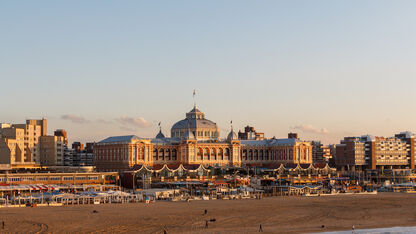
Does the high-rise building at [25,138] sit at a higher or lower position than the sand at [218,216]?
higher

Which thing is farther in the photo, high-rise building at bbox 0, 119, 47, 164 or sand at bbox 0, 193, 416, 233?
high-rise building at bbox 0, 119, 47, 164

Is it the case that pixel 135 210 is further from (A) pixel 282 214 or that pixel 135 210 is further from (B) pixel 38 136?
(B) pixel 38 136

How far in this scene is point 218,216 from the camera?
9756 centimetres

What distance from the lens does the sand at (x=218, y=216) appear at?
83.4 metres

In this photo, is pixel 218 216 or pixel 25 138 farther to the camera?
pixel 25 138

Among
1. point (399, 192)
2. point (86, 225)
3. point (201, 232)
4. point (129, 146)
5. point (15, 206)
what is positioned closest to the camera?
point (201, 232)

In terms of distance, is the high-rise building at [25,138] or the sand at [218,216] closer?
the sand at [218,216]

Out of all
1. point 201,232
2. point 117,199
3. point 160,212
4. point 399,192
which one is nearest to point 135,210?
point 160,212

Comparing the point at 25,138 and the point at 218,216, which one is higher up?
the point at 25,138

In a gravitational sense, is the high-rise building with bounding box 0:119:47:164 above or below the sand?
above

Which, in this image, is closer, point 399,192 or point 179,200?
point 179,200

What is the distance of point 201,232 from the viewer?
79875mm

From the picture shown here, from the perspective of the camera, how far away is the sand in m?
83.4

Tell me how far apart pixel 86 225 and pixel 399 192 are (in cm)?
9527
